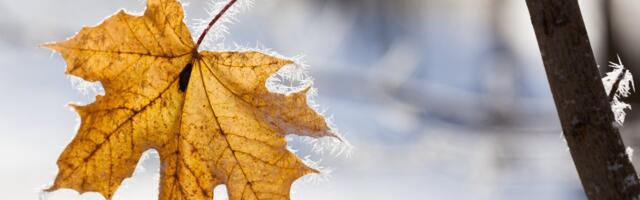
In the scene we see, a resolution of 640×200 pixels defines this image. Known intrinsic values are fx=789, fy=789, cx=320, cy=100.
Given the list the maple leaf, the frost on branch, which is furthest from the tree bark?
the maple leaf

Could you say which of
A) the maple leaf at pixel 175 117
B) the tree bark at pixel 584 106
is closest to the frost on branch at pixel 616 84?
the tree bark at pixel 584 106

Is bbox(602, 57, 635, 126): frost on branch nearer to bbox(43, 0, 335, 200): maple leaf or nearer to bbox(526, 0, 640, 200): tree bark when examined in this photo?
bbox(526, 0, 640, 200): tree bark

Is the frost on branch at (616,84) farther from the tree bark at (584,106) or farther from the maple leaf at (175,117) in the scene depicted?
the maple leaf at (175,117)

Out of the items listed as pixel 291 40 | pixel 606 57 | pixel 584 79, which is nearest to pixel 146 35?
pixel 584 79

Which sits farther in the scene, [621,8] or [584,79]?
[621,8]

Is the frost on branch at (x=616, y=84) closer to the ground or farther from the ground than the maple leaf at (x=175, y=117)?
farther from the ground

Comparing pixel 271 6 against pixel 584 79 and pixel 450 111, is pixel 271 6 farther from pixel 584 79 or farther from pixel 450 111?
pixel 584 79
